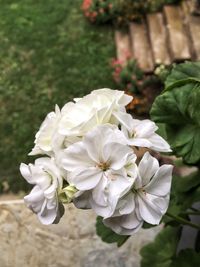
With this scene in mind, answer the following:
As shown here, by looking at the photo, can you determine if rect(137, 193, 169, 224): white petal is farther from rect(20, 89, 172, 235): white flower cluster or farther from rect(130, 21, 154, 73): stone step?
rect(130, 21, 154, 73): stone step

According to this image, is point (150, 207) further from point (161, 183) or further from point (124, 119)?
point (124, 119)

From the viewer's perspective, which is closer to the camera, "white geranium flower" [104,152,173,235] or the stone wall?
"white geranium flower" [104,152,173,235]

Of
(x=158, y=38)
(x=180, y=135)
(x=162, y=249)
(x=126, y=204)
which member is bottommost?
(x=158, y=38)

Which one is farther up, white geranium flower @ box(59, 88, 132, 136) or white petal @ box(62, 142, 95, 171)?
white geranium flower @ box(59, 88, 132, 136)

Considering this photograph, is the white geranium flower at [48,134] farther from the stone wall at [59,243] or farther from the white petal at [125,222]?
the stone wall at [59,243]

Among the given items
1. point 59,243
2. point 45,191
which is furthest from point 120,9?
point 45,191

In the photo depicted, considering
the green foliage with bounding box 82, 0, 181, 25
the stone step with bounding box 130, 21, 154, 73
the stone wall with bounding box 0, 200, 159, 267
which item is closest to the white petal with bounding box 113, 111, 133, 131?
the stone wall with bounding box 0, 200, 159, 267

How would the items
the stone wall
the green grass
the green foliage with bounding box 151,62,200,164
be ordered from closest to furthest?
the green foliage with bounding box 151,62,200,164, the stone wall, the green grass

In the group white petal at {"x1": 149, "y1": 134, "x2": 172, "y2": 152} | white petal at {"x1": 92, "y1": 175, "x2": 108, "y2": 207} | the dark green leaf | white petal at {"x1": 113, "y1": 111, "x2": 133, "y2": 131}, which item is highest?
white petal at {"x1": 113, "y1": 111, "x2": 133, "y2": 131}
